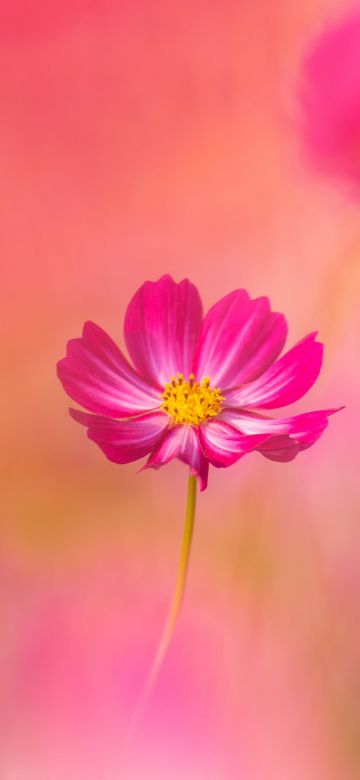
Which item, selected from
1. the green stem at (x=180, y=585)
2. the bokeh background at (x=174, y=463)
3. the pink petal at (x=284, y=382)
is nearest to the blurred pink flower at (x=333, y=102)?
the bokeh background at (x=174, y=463)

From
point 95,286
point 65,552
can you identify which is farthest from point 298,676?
point 95,286

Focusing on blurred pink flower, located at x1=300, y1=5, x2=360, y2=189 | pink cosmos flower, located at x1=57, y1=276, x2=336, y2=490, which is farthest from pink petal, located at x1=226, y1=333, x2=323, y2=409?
blurred pink flower, located at x1=300, y1=5, x2=360, y2=189

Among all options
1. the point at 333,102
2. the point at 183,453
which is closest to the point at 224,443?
the point at 183,453

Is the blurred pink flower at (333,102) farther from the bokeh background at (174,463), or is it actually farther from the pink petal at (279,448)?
the pink petal at (279,448)

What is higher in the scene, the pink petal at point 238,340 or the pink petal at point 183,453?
the pink petal at point 238,340

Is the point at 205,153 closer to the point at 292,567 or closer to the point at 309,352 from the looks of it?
the point at 309,352

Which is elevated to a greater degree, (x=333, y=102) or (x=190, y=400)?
(x=333, y=102)

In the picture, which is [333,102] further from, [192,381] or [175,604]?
[175,604]
